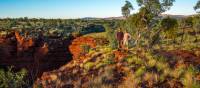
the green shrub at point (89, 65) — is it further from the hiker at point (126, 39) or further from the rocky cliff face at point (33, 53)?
the rocky cliff face at point (33, 53)

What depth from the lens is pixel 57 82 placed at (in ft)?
45.2

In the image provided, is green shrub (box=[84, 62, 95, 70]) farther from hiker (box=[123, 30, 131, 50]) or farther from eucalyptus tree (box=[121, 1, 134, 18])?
eucalyptus tree (box=[121, 1, 134, 18])

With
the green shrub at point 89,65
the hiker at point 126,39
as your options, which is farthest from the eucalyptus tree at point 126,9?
the green shrub at point 89,65

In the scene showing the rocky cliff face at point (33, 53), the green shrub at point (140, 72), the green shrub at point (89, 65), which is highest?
the green shrub at point (140, 72)

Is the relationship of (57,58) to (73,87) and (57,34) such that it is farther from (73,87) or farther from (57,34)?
(73,87)

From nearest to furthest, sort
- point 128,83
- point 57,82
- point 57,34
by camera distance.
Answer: point 128,83
point 57,82
point 57,34

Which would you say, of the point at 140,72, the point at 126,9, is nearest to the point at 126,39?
the point at 140,72

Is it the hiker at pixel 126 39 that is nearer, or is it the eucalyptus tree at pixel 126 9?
the hiker at pixel 126 39

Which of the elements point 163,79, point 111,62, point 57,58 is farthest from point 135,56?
point 57,58

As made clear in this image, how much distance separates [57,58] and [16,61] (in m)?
7.11

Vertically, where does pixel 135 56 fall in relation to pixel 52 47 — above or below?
above

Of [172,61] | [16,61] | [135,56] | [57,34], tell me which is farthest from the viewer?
[57,34]

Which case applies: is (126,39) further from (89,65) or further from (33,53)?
(33,53)

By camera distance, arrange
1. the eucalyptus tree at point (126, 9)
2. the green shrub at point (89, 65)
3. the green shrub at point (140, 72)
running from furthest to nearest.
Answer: the eucalyptus tree at point (126, 9), the green shrub at point (89, 65), the green shrub at point (140, 72)
